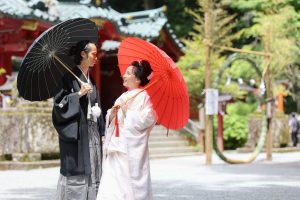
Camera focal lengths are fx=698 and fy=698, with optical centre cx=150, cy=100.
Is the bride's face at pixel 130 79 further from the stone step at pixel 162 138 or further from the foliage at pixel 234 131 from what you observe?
the foliage at pixel 234 131

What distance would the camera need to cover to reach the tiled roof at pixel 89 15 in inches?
731

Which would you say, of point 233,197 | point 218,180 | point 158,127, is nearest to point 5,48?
point 158,127

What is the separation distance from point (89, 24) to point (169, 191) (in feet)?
14.5

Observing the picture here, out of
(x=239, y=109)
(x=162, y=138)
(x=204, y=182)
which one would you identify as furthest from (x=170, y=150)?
(x=204, y=182)

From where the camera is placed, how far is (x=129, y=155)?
6449mm

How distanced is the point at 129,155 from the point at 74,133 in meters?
0.57

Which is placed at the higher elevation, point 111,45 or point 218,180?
point 111,45

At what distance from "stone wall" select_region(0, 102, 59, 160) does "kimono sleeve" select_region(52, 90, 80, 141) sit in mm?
9848

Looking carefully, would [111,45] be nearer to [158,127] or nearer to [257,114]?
[158,127]

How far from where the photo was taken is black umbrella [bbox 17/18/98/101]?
6402 mm

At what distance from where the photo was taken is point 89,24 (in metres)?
6.68

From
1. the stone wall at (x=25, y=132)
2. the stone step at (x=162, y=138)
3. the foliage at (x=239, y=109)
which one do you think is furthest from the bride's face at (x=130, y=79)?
the foliage at (x=239, y=109)

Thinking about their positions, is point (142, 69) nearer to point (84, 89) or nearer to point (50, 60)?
point (84, 89)

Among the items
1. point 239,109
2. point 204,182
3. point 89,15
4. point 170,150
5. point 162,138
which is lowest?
point 204,182
